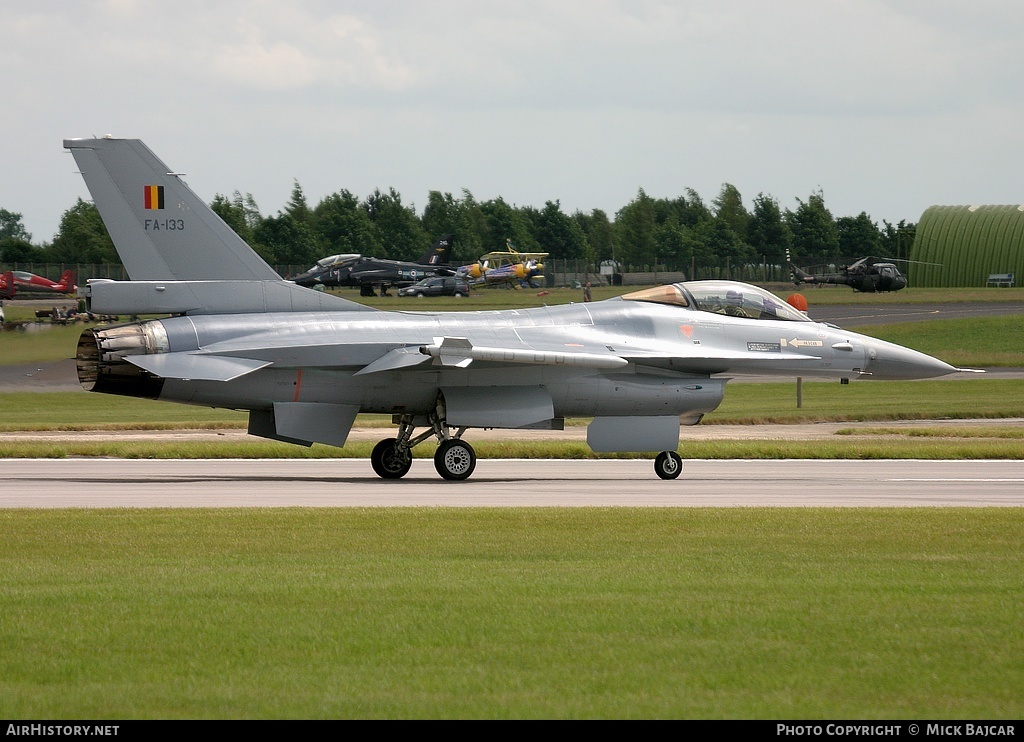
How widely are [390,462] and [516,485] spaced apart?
92.3 inches

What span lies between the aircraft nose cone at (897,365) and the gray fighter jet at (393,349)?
0.04 metres

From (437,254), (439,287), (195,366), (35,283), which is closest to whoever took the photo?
(195,366)

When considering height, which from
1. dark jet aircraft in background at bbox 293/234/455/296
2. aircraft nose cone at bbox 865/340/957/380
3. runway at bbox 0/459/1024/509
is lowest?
runway at bbox 0/459/1024/509

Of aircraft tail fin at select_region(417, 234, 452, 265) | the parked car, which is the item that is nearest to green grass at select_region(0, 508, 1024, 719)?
the parked car

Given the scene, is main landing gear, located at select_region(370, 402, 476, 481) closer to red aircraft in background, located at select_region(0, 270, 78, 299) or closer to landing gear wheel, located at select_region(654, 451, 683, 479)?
landing gear wheel, located at select_region(654, 451, 683, 479)

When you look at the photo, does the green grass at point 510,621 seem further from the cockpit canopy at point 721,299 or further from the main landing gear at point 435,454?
the cockpit canopy at point 721,299

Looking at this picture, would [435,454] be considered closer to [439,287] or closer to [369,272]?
[369,272]

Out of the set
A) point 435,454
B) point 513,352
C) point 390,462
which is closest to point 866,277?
point 435,454

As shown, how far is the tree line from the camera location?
98.0 m

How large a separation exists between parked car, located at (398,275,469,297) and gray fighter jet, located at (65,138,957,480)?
59616 mm

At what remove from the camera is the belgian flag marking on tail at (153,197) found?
19047 mm

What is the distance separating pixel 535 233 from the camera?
120938 mm
